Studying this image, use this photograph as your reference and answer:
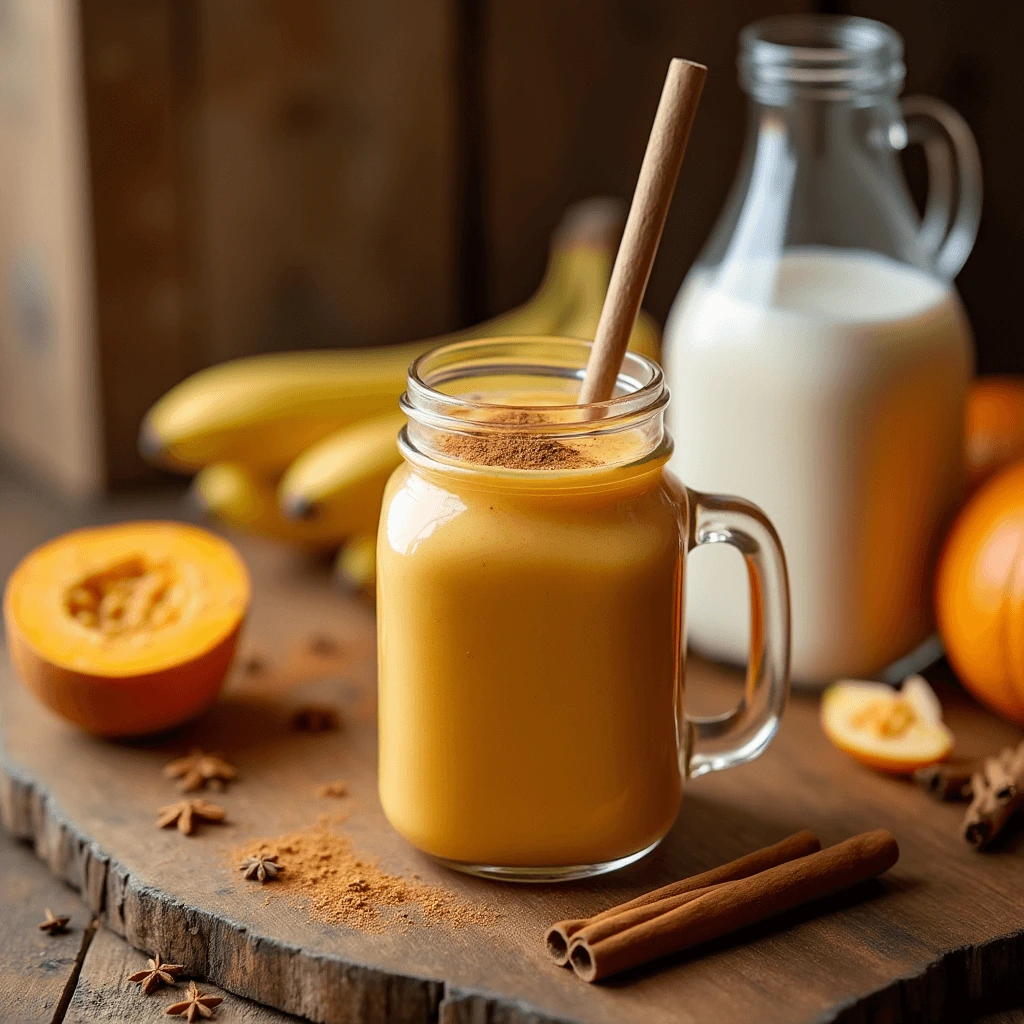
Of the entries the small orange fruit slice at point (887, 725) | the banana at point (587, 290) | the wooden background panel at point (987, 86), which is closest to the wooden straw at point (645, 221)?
the small orange fruit slice at point (887, 725)

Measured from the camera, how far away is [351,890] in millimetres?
1109

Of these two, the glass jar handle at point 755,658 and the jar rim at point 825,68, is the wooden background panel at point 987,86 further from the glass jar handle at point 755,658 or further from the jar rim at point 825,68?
the glass jar handle at point 755,658

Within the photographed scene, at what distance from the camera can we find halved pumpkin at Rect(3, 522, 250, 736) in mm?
1256

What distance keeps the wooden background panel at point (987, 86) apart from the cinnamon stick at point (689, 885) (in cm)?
115

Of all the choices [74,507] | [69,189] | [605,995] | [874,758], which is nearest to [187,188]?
[69,189]

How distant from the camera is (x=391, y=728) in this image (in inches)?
44.3

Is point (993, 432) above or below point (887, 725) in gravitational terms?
above

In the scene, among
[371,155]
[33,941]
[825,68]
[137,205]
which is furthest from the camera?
[371,155]

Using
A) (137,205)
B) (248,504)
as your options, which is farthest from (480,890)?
(137,205)

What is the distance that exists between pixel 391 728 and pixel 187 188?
0.98 meters

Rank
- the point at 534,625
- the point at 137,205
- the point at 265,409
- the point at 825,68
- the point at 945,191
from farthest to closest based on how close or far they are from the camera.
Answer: the point at 137,205
the point at 265,409
the point at 945,191
the point at 825,68
the point at 534,625

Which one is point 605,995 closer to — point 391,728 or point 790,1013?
point 790,1013

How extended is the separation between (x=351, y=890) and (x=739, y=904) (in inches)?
11.2

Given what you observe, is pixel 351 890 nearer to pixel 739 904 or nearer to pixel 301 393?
pixel 739 904
